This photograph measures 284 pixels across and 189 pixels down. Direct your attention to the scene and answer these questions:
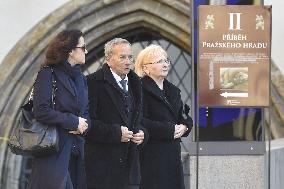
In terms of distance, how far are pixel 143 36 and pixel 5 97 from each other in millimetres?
1875

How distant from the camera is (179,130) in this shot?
5.03m

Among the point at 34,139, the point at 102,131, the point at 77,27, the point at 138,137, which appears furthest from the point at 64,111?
the point at 77,27

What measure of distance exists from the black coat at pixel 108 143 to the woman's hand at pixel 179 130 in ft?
1.04

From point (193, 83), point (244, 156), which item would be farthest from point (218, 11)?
point (244, 156)

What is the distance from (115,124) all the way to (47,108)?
1.94 feet

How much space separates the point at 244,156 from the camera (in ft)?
21.4

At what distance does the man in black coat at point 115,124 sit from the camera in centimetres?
467

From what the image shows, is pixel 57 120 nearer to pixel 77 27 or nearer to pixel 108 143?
pixel 108 143

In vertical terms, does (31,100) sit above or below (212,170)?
above

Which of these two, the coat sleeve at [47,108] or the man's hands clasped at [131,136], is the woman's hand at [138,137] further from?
the coat sleeve at [47,108]

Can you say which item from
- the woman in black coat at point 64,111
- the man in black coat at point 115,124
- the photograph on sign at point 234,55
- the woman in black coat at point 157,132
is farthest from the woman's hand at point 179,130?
the photograph on sign at point 234,55

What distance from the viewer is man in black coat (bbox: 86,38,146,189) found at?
4668mm

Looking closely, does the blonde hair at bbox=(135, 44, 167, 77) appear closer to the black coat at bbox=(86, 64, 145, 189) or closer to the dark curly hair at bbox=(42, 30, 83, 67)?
the black coat at bbox=(86, 64, 145, 189)

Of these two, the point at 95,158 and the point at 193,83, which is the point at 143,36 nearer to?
the point at 193,83
